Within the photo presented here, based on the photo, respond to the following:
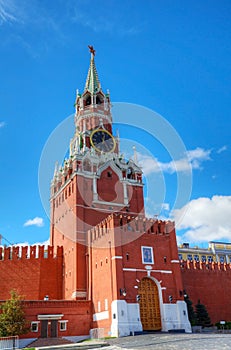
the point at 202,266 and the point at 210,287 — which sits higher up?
the point at 202,266

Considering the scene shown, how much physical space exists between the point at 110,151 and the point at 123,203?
25.3 ft

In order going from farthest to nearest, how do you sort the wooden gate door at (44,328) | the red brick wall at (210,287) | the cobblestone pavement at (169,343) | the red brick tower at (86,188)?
1. the red brick wall at (210,287)
2. the red brick tower at (86,188)
3. the wooden gate door at (44,328)
4. the cobblestone pavement at (169,343)

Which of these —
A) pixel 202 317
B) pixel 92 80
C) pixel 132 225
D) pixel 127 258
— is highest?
pixel 92 80

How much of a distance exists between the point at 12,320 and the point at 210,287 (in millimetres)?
22944

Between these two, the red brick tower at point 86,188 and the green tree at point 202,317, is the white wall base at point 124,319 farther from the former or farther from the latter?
the green tree at point 202,317

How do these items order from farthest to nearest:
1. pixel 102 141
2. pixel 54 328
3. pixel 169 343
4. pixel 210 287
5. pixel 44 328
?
pixel 102 141
pixel 210 287
pixel 54 328
pixel 44 328
pixel 169 343

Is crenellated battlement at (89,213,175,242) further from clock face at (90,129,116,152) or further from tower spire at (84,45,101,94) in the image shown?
tower spire at (84,45,101,94)

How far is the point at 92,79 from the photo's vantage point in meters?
54.6

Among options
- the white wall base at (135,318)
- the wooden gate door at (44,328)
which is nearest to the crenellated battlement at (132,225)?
the white wall base at (135,318)

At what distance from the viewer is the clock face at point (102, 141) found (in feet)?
154

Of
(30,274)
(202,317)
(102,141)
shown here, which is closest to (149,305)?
(202,317)

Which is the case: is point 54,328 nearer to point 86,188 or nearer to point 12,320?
point 12,320

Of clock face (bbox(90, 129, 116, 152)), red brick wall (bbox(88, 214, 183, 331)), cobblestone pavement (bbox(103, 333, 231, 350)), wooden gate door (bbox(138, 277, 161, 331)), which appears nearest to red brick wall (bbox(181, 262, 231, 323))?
red brick wall (bbox(88, 214, 183, 331))

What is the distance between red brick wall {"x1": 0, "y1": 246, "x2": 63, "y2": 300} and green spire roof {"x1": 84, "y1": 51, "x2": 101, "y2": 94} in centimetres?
2437
